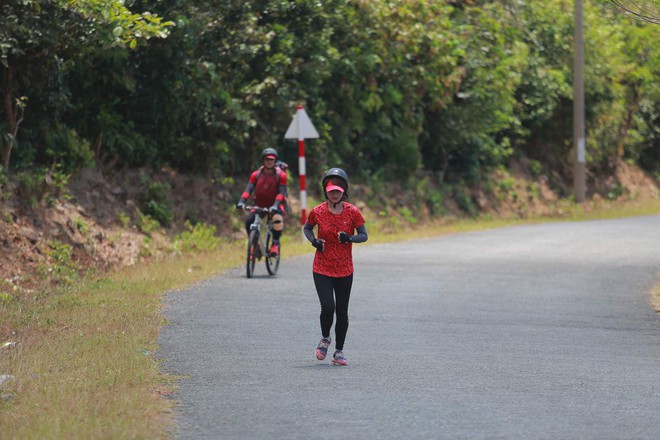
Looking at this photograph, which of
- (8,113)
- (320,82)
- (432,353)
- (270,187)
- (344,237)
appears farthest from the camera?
(320,82)

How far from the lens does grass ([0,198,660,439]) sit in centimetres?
824

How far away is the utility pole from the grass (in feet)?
60.2

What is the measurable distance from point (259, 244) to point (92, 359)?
25.5ft

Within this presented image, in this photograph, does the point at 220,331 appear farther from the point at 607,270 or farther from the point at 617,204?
the point at 617,204

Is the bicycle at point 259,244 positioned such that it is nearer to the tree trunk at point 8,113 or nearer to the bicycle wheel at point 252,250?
the bicycle wheel at point 252,250

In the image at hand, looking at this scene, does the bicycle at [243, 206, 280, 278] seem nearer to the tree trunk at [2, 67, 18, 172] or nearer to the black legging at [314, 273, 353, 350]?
the tree trunk at [2, 67, 18, 172]

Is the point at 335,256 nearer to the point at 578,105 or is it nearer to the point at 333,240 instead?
the point at 333,240

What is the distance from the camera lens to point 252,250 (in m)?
18.4

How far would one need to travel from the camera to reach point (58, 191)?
21609 mm

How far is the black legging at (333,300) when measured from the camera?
36.2 ft

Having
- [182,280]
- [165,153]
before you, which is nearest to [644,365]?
[182,280]

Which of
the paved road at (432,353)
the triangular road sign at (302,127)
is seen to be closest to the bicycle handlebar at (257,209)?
the paved road at (432,353)

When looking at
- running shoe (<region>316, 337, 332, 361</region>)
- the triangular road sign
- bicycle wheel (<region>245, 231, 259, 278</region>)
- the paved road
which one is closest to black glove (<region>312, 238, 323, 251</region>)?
running shoe (<region>316, 337, 332, 361</region>)

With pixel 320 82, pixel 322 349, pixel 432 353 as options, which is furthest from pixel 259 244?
pixel 320 82
